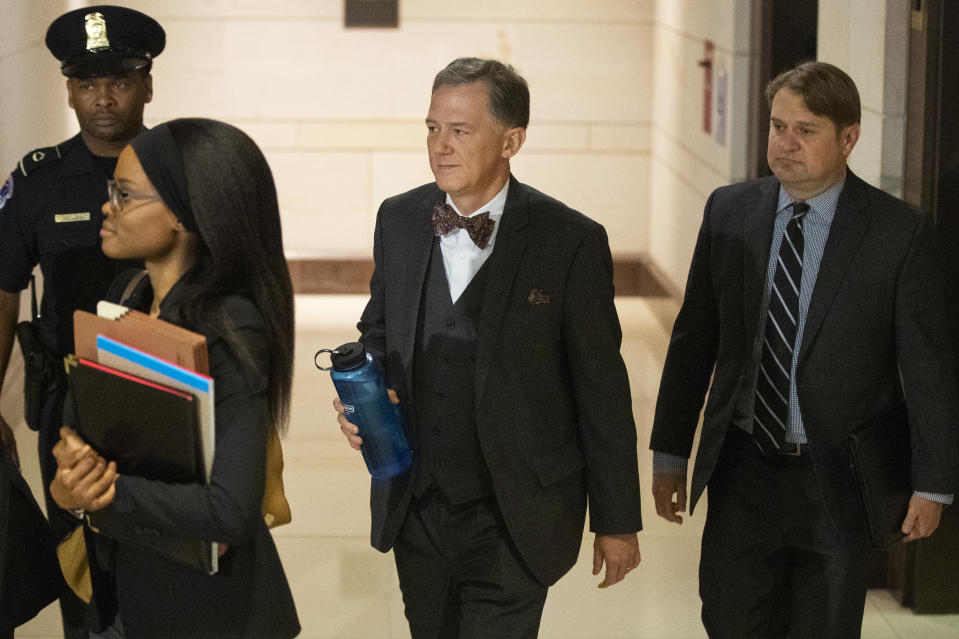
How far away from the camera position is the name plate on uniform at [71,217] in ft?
10.4

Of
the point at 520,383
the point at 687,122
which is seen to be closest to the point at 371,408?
the point at 520,383

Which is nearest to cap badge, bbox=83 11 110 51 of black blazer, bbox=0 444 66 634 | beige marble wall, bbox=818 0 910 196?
black blazer, bbox=0 444 66 634

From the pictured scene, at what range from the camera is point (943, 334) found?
280cm

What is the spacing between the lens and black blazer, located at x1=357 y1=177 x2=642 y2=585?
260cm

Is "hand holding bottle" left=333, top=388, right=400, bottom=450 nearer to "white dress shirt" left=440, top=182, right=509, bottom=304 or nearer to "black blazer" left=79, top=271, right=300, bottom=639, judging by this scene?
"white dress shirt" left=440, top=182, right=509, bottom=304

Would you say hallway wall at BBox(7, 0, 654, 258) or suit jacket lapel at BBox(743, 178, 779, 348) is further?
hallway wall at BBox(7, 0, 654, 258)

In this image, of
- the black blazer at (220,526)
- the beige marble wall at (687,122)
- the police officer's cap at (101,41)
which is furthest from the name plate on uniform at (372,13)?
the black blazer at (220,526)

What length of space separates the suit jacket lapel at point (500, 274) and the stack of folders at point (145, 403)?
744mm

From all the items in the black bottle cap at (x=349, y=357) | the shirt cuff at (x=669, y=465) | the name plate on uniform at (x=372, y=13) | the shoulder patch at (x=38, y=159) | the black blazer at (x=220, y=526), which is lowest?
the shirt cuff at (x=669, y=465)

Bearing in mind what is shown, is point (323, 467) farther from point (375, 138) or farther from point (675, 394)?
point (375, 138)

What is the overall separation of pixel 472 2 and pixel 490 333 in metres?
6.54

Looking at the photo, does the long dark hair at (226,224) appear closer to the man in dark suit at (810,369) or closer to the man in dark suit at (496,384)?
the man in dark suit at (496,384)

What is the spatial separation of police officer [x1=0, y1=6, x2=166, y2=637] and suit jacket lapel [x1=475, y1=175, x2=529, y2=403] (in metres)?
1.01

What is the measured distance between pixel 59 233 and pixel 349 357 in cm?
109
